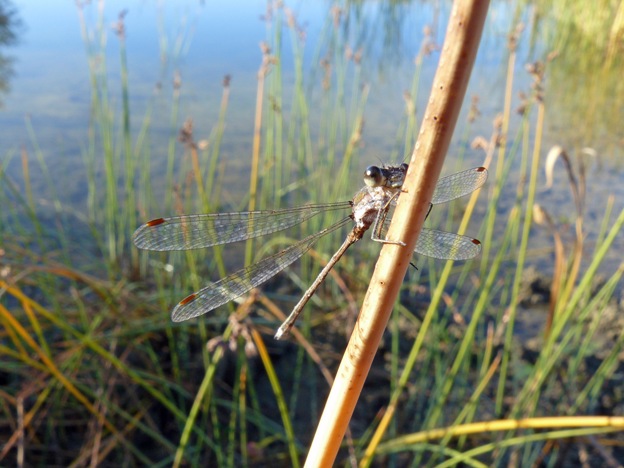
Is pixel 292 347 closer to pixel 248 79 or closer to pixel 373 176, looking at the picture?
pixel 373 176

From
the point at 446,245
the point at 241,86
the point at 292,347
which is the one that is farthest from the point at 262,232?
the point at 241,86

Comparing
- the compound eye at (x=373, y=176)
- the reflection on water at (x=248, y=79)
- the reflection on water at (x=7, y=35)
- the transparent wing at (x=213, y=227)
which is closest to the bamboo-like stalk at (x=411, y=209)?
the compound eye at (x=373, y=176)

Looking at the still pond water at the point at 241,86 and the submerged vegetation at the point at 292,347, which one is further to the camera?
the still pond water at the point at 241,86

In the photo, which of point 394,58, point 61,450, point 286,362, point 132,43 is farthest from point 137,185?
point 132,43

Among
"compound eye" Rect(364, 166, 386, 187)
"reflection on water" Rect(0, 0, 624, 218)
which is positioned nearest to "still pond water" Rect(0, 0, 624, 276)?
"reflection on water" Rect(0, 0, 624, 218)

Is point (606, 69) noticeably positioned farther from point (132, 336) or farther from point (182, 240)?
point (182, 240)

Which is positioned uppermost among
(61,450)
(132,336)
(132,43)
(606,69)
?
(606,69)

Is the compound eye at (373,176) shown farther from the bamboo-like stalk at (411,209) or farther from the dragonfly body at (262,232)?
the bamboo-like stalk at (411,209)
